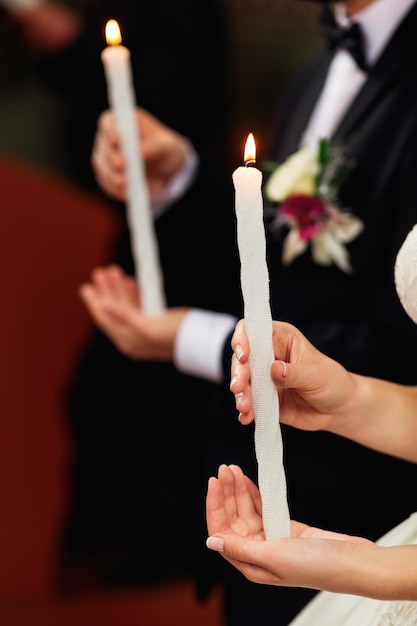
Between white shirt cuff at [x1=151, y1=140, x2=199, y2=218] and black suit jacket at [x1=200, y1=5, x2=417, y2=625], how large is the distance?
1.54ft

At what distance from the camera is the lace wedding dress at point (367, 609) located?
80 centimetres

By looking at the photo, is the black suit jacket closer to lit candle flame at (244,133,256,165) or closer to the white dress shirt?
the white dress shirt

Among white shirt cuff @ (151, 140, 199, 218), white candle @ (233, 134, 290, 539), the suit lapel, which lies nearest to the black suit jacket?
the suit lapel

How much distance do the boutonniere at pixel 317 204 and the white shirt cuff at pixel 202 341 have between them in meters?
0.21

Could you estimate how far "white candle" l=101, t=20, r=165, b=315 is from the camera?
111cm

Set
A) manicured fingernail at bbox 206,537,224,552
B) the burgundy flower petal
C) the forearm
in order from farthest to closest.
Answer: the burgundy flower petal
the forearm
manicured fingernail at bbox 206,537,224,552

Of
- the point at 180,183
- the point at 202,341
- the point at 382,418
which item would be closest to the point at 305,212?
the point at 202,341

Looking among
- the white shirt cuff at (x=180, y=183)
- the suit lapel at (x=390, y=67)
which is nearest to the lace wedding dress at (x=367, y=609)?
the suit lapel at (x=390, y=67)

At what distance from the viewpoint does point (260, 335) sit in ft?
2.18

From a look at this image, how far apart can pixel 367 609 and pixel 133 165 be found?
0.66 meters

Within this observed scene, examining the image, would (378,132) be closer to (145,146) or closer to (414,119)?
(414,119)

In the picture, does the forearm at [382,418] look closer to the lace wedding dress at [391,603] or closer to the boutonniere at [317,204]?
the lace wedding dress at [391,603]

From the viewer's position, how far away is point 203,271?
5.78 feet

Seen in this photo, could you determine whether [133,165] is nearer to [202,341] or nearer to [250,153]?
[202,341]
